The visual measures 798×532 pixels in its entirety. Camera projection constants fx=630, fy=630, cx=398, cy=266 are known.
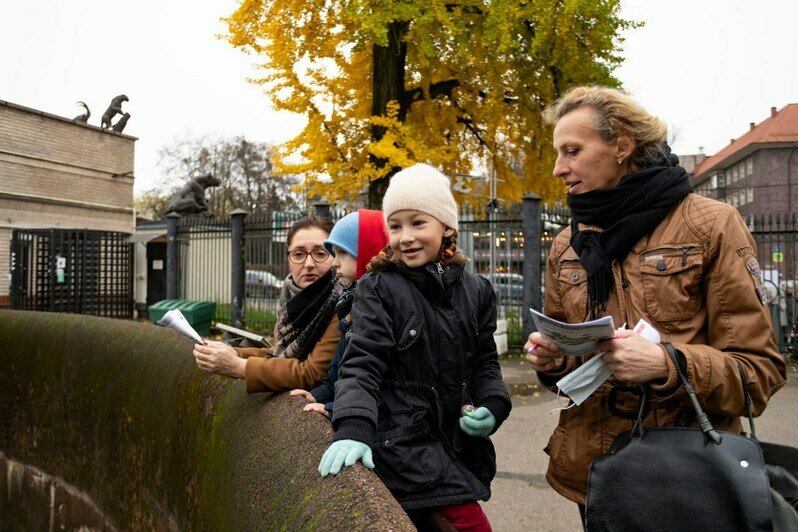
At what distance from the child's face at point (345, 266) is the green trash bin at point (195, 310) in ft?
35.8

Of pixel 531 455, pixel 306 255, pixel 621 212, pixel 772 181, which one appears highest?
pixel 772 181

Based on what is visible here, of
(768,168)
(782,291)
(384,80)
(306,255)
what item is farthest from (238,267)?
(768,168)

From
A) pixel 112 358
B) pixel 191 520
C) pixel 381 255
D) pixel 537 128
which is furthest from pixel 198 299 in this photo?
pixel 381 255

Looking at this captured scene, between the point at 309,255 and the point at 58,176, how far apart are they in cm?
2762

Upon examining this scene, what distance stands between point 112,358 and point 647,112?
11.8ft

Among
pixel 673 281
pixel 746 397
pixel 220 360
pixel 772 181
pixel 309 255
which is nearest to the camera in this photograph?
pixel 746 397

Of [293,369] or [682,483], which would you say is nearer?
[682,483]

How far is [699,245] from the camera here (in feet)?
5.37

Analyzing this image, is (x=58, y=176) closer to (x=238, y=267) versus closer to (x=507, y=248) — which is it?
(x=238, y=267)

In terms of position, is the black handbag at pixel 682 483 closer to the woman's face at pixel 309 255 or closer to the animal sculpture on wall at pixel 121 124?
the woman's face at pixel 309 255

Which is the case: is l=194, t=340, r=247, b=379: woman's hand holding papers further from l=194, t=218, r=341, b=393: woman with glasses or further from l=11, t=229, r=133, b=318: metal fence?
l=11, t=229, r=133, b=318: metal fence

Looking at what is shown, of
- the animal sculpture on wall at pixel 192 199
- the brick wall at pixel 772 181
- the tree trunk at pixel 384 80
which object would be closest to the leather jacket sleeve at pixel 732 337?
the tree trunk at pixel 384 80

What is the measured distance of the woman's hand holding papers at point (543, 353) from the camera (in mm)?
1756

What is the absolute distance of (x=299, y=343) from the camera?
2.43 meters
